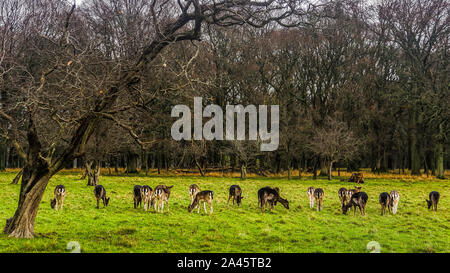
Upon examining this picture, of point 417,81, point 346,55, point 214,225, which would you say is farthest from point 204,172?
point 214,225

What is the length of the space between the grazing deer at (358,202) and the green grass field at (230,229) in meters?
0.46

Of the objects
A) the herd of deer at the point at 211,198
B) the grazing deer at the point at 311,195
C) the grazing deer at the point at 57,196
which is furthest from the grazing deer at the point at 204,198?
the grazing deer at the point at 57,196

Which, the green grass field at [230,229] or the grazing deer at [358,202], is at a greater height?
the grazing deer at [358,202]

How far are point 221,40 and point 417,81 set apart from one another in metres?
20.5

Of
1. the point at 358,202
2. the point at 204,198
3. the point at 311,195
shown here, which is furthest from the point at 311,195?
the point at 204,198

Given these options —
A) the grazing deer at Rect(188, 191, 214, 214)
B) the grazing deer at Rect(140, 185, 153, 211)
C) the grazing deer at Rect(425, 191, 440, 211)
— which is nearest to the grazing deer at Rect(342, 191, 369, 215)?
the grazing deer at Rect(425, 191, 440, 211)

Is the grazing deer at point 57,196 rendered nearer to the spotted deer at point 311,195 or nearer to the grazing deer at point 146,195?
the grazing deer at point 146,195

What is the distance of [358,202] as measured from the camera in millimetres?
16891

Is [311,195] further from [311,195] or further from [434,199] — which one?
[434,199]

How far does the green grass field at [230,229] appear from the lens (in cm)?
1056

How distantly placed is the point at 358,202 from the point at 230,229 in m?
6.49

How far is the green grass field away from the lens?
10.6 m

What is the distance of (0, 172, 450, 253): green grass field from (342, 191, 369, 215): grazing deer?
0.46 metres
